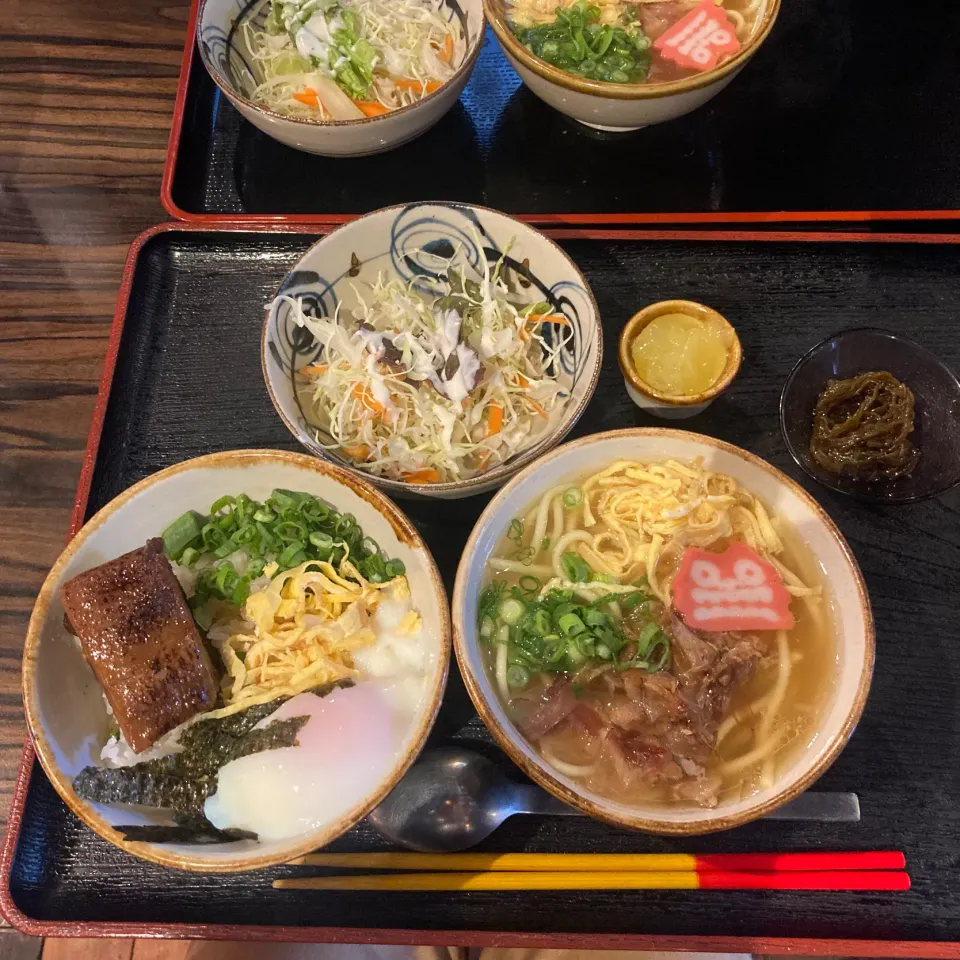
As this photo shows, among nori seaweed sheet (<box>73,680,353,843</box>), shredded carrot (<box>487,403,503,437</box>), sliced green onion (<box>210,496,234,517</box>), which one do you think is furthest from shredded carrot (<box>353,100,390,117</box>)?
nori seaweed sheet (<box>73,680,353,843</box>)

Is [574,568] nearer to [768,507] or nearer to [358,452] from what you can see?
[768,507]

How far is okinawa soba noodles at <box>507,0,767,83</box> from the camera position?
219 centimetres

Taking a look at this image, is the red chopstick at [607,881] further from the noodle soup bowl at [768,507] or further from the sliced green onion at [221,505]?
the sliced green onion at [221,505]

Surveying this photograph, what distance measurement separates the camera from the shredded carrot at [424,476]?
180cm

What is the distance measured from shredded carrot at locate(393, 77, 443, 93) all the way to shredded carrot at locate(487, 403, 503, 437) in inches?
43.0

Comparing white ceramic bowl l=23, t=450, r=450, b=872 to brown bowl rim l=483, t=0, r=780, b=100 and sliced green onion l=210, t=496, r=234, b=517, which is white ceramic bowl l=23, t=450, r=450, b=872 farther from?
brown bowl rim l=483, t=0, r=780, b=100

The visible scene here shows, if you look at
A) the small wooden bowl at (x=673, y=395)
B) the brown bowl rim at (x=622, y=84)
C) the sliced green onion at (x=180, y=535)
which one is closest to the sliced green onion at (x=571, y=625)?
the small wooden bowl at (x=673, y=395)

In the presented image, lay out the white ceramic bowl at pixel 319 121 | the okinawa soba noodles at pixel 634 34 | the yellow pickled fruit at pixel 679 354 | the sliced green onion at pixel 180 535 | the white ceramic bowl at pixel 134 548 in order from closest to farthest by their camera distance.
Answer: the white ceramic bowl at pixel 134 548 < the sliced green onion at pixel 180 535 < the yellow pickled fruit at pixel 679 354 < the white ceramic bowl at pixel 319 121 < the okinawa soba noodles at pixel 634 34

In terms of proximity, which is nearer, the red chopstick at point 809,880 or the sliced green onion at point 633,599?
the red chopstick at point 809,880

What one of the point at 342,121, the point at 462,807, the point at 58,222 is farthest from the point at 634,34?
the point at 462,807

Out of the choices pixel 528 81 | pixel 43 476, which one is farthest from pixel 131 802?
pixel 528 81

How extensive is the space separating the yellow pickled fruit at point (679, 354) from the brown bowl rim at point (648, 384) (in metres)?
0.02

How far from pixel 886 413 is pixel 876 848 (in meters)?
1.04

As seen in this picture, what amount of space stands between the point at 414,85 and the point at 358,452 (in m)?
1.26
